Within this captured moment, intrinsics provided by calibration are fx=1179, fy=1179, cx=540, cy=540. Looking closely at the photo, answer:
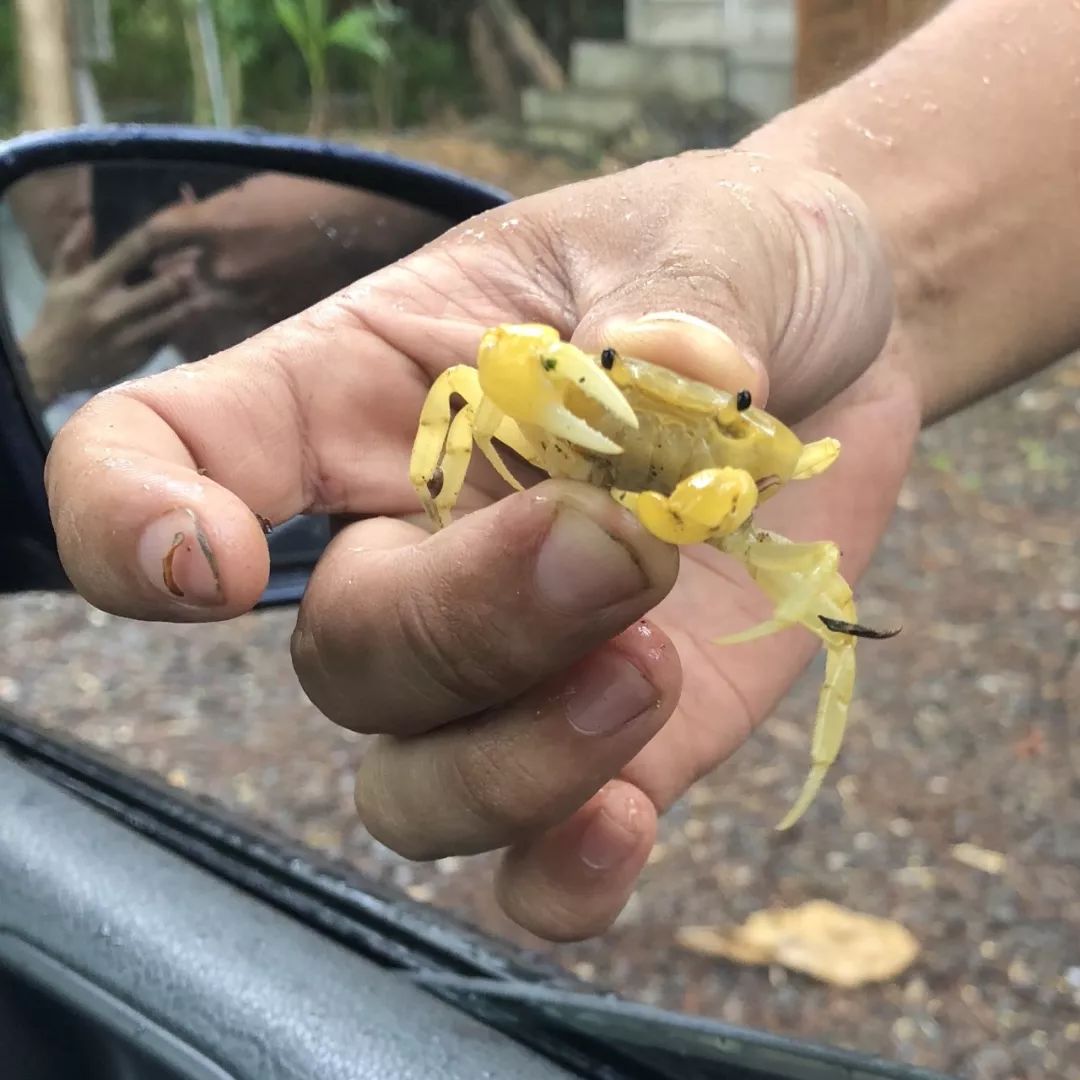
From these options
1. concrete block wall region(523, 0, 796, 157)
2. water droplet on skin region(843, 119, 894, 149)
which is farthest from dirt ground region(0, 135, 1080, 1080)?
concrete block wall region(523, 0, 796, 157)

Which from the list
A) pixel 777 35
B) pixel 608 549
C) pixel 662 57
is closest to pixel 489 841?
pixel 608 549

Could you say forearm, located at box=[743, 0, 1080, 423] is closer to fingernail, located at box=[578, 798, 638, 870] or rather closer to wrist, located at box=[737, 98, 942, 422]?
wrist, located at box=[737, 98, 942, 422]

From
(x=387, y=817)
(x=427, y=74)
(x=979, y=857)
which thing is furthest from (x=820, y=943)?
(x=427, y=74)

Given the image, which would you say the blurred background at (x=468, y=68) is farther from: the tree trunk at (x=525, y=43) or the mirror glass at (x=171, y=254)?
the mirror glass at (x=171, y=254)

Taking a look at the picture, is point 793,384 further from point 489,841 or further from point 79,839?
point 79,839

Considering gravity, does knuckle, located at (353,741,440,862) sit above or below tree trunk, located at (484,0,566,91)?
above

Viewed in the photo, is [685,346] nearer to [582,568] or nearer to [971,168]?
[582,568]
